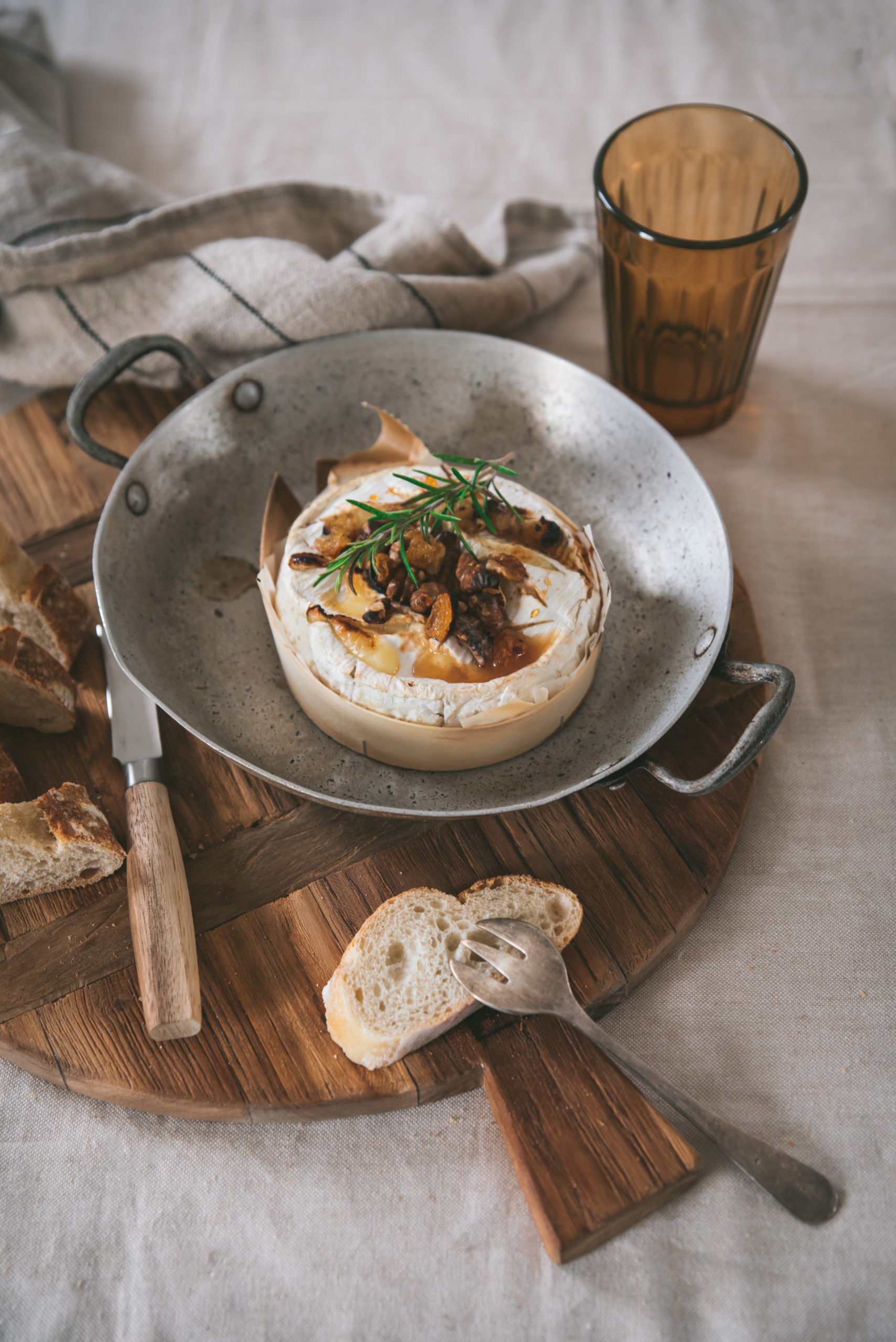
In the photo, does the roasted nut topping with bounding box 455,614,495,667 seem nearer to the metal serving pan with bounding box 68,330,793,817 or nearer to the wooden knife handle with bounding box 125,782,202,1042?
the metal serving pan with bounding box 68,330,793,817

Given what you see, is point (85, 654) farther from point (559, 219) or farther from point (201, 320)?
point (559, 219)

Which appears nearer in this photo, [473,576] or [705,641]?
[473,576]

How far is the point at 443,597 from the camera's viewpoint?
5.99ft

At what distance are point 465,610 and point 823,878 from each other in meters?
0.89

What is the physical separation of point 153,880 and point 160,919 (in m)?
0.08

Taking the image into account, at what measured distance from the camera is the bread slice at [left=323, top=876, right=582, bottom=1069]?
5.60 ft

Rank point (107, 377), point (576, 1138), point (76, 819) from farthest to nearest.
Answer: point (107, 377), point (76, 819), point (576, 1138)

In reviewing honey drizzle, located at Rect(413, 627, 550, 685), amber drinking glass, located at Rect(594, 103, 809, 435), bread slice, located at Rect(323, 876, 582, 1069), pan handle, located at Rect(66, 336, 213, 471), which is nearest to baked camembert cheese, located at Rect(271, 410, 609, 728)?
honey drizzle, located at Rect(413, 627, 550, 685)

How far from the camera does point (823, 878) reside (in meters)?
1.97

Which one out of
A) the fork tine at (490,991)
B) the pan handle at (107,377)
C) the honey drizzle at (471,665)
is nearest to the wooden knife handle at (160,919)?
the fork tine at (490,991)

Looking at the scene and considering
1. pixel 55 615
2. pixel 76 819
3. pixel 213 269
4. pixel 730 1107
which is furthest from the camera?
pixel 213 269

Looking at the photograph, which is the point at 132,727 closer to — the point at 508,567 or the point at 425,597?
the point at 425,597

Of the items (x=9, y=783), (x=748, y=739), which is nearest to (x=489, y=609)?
(x=748, y=739)

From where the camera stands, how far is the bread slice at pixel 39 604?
6.81 feet
